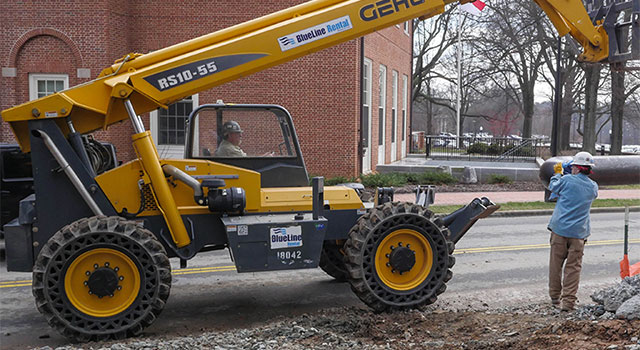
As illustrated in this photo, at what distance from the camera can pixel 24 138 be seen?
642cm

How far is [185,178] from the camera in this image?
21.3ft

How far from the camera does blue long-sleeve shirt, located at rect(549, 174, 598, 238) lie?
22.9 ft

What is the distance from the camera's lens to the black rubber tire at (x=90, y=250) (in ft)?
19.0

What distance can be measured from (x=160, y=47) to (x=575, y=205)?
16389 millimetres

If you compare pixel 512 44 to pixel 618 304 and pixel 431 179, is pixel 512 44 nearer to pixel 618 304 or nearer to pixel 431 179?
pixel 431 179

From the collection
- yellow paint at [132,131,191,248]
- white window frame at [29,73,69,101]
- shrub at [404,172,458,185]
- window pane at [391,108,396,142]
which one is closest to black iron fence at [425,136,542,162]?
window pane at [391,108,396,142]

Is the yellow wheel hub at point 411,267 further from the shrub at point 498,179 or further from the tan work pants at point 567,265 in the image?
the shrub at point 498,179

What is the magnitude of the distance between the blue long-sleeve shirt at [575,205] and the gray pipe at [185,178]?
13.4ft

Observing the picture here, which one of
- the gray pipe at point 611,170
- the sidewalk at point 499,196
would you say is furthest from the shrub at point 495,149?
the gray pipe at point 611,170

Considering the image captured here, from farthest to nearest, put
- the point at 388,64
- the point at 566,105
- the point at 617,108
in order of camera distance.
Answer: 1. the point at 566,105
2. the point at 617,108
3. the point at 388,64

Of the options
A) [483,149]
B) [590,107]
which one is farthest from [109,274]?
[590,107]

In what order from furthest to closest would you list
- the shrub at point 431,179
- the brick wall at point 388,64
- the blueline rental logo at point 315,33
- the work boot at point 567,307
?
1. the brick wall at point 388,64
2. the shrub at point 431,179
3. the work boot at point 567,307
4. the blueline rental logo at point 315,33

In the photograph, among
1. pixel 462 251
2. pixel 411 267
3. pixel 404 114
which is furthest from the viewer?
pixel 404 114

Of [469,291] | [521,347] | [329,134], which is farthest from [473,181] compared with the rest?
[521,347]
